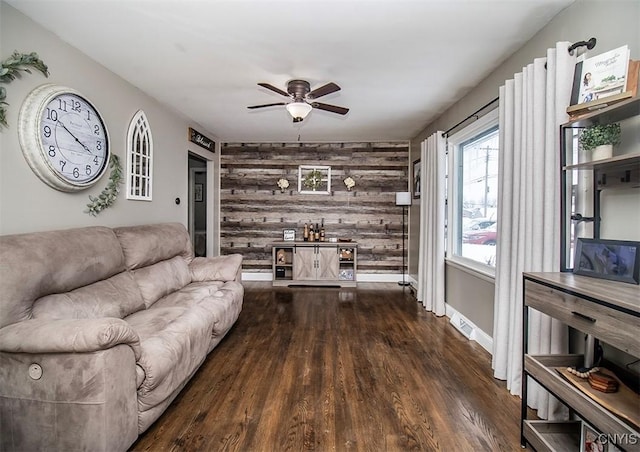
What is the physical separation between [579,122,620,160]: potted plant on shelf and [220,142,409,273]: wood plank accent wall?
4.25 m

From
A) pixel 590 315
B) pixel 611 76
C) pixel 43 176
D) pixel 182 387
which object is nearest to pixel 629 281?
pixel 590 315

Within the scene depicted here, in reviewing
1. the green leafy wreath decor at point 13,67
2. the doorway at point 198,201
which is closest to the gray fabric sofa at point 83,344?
the green leafy wreath decor at point 13,67

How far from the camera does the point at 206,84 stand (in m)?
3.21

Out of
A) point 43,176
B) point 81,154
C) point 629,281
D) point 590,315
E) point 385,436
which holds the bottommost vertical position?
point 385,436

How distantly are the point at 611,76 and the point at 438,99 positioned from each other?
88.9 inches

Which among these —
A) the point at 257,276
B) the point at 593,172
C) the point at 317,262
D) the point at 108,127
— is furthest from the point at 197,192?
the point at 593,172

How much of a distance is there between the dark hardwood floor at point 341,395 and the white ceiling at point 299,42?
8.40 ft

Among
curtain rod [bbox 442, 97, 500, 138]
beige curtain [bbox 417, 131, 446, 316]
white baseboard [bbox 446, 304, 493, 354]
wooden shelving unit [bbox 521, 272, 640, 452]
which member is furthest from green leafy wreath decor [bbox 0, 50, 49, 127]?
white baseboard [bbox 446, 304, 493, 354]

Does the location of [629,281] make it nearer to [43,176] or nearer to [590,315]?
[590,315]

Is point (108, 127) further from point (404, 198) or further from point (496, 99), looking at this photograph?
point (404, 198)

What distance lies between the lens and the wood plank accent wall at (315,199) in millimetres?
5824

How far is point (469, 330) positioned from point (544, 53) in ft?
8.24

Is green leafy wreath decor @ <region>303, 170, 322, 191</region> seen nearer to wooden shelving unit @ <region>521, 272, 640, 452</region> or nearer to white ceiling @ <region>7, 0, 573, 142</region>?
white ceiling @ <region>7, 0, 573, 142</region>

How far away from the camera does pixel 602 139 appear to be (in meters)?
1.52
